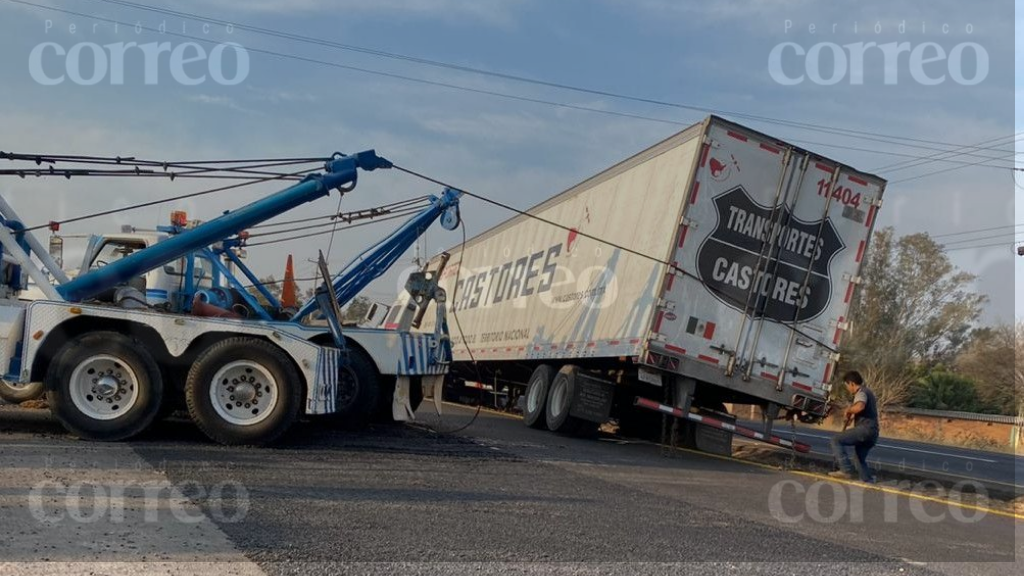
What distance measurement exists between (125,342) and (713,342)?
694cm

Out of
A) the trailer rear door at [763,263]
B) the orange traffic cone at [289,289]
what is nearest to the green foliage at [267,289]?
the orange traffic cone at [289,289]

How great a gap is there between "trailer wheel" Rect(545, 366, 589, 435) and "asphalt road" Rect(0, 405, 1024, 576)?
3.20m

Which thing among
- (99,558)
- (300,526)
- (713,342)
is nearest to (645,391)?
(713,342)

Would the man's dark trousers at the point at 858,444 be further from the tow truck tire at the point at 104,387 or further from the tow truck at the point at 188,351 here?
the tow truck tire at the point at 104,387

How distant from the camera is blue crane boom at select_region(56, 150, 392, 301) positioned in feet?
31.6

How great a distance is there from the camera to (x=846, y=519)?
25.4ft

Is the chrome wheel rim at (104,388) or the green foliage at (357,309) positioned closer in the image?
the chrome wheel rim at (104,388)

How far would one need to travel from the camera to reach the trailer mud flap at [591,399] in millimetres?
13211

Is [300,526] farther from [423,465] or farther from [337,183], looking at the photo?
[337,183]

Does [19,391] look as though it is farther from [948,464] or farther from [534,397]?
[948,464]

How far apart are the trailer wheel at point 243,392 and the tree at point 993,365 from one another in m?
40.9

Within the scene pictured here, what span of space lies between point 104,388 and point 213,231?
6.69ft

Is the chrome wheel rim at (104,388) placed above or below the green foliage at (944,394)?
below

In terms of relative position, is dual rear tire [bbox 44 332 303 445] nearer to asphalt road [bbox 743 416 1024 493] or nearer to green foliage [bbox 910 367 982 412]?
asphalt road [bbox 743 416 1024 493]
